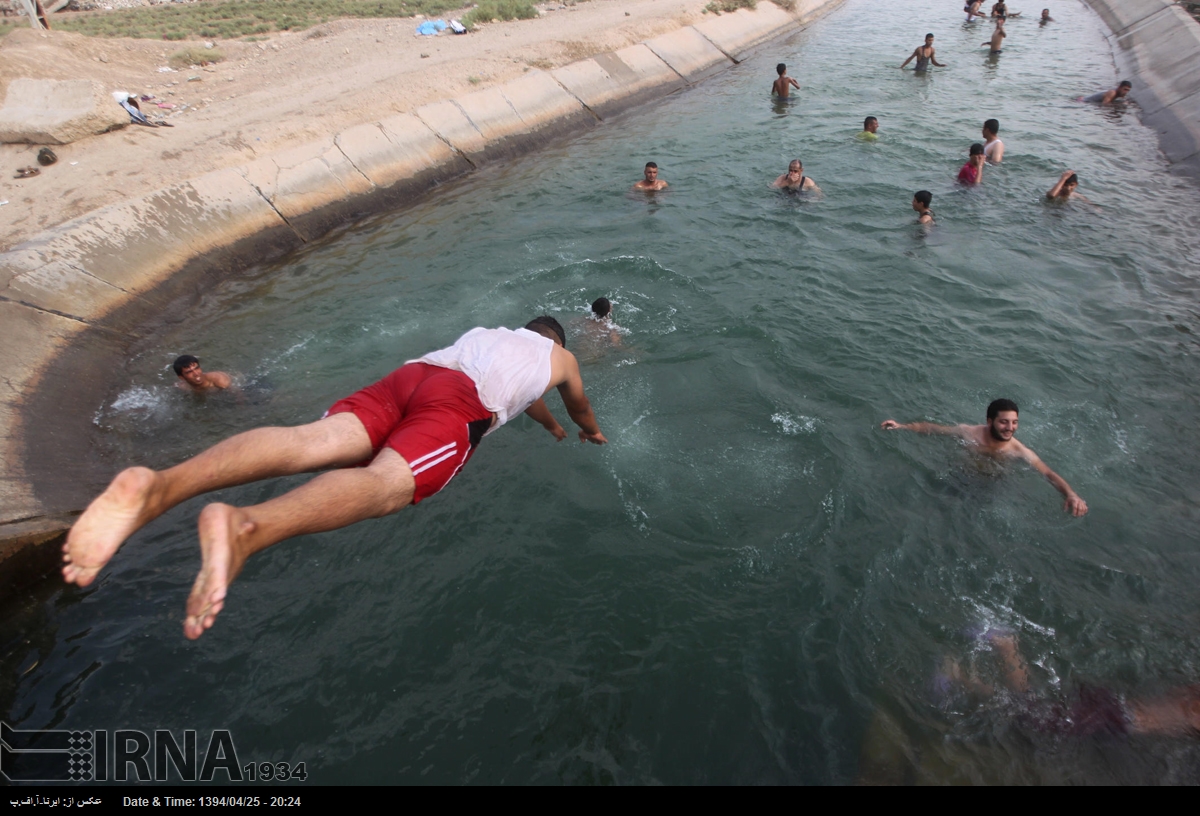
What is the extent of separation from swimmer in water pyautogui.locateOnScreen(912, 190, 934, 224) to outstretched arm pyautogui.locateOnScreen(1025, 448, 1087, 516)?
6.03 m

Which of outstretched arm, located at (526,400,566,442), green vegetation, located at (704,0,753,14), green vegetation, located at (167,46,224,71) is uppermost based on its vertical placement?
green vegetation, located at (167,46,224,71)

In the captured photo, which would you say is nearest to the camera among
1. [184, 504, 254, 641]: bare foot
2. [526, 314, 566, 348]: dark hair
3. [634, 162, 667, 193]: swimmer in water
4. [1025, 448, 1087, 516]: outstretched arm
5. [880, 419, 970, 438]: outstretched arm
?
[184, 504, 254, 641]: bare foot

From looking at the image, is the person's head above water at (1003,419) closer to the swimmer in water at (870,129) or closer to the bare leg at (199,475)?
the bare leg at (199,475)

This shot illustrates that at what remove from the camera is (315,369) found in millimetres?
8188

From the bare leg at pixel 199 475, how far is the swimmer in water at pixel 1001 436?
5.12 meters

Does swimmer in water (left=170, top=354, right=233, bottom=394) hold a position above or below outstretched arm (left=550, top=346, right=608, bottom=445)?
below

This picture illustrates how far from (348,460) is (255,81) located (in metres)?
17.1

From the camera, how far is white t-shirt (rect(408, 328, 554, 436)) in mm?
4094

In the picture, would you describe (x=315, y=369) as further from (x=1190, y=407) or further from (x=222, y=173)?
(x=1190, y=407)

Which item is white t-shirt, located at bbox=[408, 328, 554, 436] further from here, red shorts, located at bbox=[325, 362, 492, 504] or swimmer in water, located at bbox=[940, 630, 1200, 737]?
swimmer in water, located at bbox=[940, 630, 1200, 737]

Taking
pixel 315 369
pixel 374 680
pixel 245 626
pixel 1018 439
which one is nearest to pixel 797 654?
pixel 374 680

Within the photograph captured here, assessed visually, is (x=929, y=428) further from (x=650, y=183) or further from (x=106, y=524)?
(x=650, y=183)

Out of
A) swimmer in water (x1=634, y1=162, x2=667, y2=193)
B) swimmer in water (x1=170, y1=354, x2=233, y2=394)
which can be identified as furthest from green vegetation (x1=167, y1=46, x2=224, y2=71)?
swimmer in water (x1=170, y1=354, x2=233, y2=394)

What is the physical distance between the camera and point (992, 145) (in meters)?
12.7
